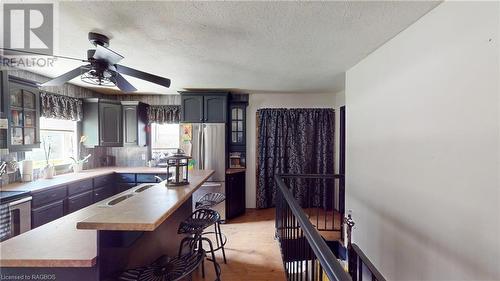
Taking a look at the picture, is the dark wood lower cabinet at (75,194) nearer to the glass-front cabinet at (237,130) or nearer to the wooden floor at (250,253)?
the glass-front cabinet at (237,130)

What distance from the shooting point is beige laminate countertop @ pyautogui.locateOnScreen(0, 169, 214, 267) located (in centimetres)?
105

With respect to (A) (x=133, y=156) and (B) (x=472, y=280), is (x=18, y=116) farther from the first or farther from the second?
(B) (x=472, y=280)

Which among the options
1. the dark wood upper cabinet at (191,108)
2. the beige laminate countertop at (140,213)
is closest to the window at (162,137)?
the dark wood upper cabinet at (191,108)

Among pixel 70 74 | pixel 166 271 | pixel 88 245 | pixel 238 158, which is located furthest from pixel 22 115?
pixel 238 158

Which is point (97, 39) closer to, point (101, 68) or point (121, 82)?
point (101, 68)

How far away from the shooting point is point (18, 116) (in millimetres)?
2648

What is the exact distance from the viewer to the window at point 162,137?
178 inches

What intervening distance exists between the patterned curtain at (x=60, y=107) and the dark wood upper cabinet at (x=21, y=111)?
0.37m

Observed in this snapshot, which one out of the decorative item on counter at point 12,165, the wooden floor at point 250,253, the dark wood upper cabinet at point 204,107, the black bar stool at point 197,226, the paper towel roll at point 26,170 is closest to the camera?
the black bar stool at point 197,226

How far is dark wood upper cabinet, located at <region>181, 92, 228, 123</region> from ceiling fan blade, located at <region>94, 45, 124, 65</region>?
7.21 ft

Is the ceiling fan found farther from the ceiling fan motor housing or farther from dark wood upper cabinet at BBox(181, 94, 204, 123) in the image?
dark wood upper cabinet at BBox(181, 94, 204, 123)

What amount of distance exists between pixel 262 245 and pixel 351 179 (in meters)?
1.45

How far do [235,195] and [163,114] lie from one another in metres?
2.15

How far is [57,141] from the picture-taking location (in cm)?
361
